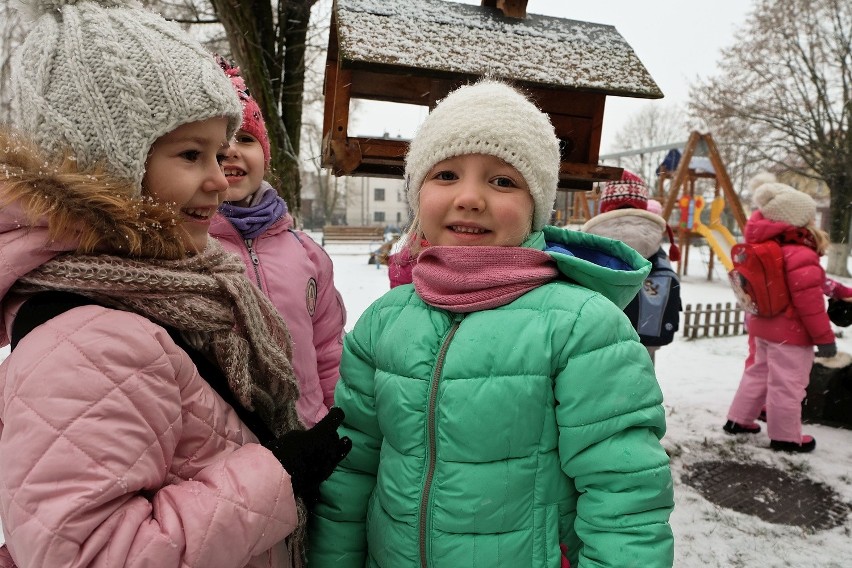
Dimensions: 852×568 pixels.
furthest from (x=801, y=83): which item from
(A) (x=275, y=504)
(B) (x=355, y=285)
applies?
(A) (x=275, y=504)

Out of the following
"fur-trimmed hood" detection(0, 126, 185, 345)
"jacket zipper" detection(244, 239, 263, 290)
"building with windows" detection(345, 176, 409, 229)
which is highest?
"fur-trimmed hood" detection(0, 126, 185, 345)

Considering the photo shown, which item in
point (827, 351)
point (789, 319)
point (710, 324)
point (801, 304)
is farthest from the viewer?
point (710, 324)

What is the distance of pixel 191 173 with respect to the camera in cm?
126

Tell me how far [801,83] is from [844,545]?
18805mm

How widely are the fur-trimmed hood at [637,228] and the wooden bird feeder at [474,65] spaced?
3.47 ft

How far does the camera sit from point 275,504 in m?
1.14

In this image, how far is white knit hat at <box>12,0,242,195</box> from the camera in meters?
1.09

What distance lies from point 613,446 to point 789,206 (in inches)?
173

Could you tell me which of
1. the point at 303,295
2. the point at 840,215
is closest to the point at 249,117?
the point at 303,295

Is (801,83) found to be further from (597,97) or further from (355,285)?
(597,97)

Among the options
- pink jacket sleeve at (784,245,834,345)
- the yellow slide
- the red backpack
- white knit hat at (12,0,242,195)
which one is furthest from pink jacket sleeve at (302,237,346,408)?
the yellow slide

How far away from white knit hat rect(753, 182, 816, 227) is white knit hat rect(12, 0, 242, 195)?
16.0ft

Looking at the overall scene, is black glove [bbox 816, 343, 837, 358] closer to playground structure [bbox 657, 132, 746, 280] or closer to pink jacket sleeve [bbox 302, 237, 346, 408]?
pink jacket sleeve [bbox 302, 237, 346, 408]

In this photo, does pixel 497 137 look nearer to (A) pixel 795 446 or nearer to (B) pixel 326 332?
(B) pixel 326 332
